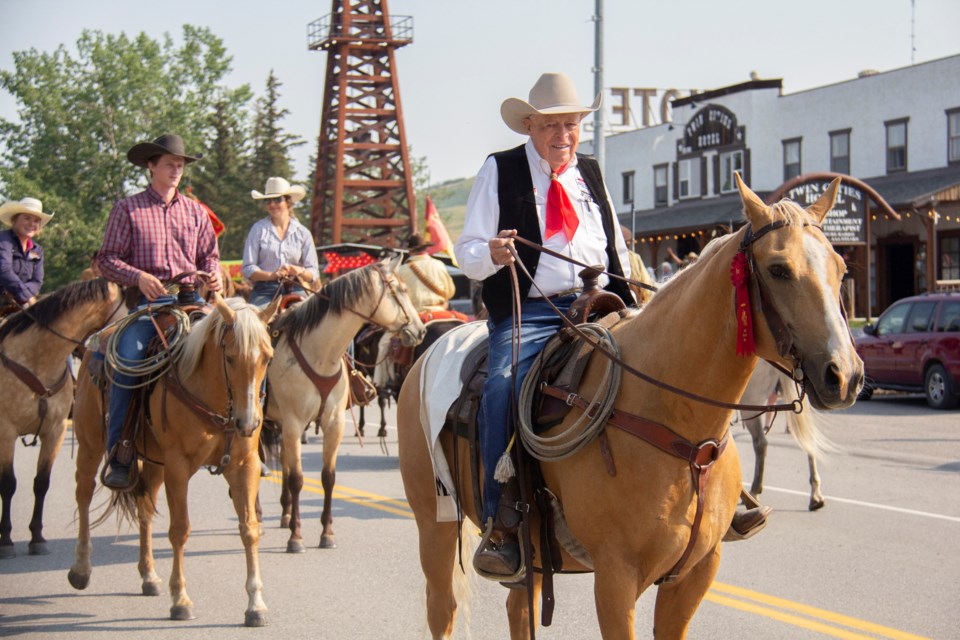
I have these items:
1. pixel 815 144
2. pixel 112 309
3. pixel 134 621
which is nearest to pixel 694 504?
pixel 134 621

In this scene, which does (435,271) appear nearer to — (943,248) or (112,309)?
(112,309)

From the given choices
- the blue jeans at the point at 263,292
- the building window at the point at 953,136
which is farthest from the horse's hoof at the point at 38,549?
the building window at the point at 953,136

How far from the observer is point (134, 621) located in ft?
22.9

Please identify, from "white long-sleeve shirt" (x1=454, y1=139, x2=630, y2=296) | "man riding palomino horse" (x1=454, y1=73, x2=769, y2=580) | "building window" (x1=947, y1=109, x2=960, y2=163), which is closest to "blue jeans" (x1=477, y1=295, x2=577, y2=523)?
"man riding palomino horse" (x1=454, y1=73, x2=769, y2=580)

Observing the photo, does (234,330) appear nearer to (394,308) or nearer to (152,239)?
(152,239)

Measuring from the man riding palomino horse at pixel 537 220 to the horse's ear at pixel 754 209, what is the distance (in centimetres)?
124

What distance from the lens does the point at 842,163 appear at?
3894 cm

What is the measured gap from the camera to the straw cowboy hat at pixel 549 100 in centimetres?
503

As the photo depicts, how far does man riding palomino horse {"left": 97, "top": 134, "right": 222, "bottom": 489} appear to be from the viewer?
7516mm

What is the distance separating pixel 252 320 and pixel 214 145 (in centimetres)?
5528

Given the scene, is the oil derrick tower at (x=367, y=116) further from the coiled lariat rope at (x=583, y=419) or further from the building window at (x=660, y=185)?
the coiled lariat rope at (x=583, y=419)

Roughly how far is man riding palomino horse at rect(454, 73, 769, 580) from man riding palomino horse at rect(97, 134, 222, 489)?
3411mm

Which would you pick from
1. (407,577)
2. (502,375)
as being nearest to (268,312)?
(407,577)

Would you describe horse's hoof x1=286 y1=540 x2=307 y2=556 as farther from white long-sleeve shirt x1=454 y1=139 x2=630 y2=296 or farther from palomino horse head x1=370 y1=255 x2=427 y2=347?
white long-sleeve shirt x1=454 y1=139 x2=630 y2=296
